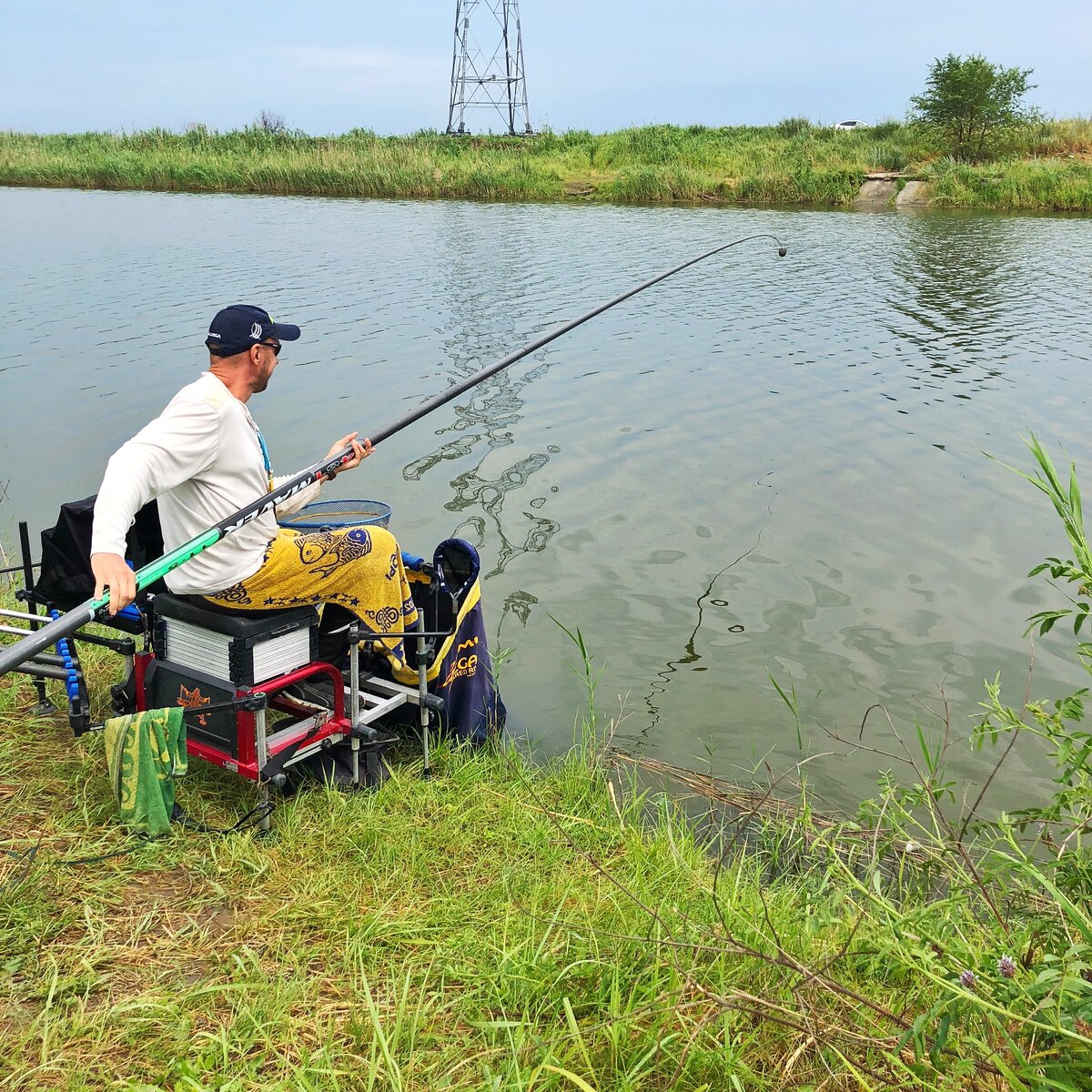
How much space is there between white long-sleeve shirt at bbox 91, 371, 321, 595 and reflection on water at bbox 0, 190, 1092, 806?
185 centimetres

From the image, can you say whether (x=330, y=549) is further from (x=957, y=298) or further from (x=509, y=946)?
(x=957, y=298)

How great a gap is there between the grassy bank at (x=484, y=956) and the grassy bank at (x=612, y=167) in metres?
27.5

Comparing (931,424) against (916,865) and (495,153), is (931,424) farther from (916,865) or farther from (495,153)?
(495,153)

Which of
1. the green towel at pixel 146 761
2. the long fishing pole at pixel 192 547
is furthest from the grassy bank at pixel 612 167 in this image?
the green towel at pixel 146 761

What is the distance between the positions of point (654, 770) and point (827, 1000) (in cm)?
180

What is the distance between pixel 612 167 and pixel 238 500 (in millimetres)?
33350

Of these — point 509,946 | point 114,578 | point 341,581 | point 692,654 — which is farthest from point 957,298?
point 114,578

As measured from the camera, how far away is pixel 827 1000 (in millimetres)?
2379

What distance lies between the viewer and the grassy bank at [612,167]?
28.4 m

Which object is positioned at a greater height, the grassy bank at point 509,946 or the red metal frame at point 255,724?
the red metal frame at point 255,724

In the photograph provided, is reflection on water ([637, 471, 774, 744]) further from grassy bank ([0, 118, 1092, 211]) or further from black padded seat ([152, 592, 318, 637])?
grassy bank ([0, 118, 1092, 211])

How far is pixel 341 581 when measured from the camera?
3.33m

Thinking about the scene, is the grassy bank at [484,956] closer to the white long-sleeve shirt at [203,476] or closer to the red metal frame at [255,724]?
the red metal frame at [255,724]

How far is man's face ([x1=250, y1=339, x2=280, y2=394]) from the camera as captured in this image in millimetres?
3196
